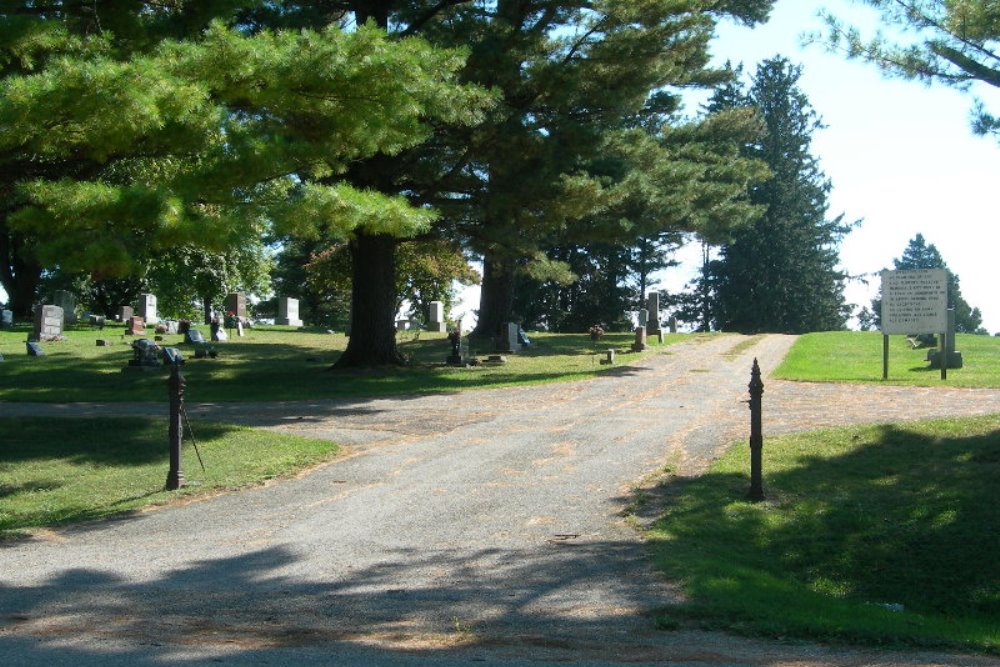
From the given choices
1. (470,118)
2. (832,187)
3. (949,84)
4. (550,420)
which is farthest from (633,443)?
(832,187)

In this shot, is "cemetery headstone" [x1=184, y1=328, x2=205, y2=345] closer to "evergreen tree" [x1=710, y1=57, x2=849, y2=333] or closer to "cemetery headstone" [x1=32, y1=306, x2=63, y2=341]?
"cemetery headstone" [x1=32, y1=306, x2=63, y2=341]

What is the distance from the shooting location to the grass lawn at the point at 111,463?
998 cm

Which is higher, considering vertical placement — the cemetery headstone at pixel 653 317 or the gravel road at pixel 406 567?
the cemetery headstone at pixel 653 317

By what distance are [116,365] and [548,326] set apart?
40017mm

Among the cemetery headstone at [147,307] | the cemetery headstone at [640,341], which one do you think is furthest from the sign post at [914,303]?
the cemetery headstone at [147,307]

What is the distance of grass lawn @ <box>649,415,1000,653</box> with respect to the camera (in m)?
6.23

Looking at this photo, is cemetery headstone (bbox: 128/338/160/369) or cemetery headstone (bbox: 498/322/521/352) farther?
cemetery headstone (bbox: 498/322/521/352)

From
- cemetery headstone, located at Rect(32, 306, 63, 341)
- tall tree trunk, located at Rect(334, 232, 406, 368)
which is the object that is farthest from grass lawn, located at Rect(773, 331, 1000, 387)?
cemetery headstone, located at Rect(32, 306, 63, 341)

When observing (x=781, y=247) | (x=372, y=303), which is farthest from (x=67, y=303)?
(x=781, y=247)

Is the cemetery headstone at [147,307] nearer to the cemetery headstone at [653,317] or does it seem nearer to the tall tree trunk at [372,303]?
the cemetery headstone at [653,317]

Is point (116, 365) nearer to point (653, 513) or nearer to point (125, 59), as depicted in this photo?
point (125, 59)

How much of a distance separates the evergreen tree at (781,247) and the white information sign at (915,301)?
4583 cm

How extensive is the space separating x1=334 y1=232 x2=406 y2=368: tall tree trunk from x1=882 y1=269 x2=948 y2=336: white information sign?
11.8 m

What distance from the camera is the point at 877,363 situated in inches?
1041
